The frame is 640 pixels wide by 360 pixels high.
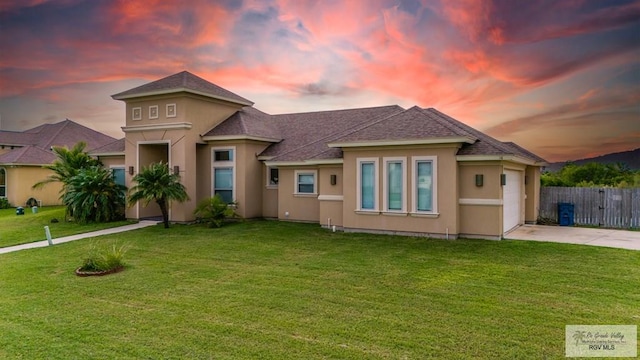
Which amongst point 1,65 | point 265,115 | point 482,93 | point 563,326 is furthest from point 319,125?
point 1,65

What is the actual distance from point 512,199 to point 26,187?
28.7 metres

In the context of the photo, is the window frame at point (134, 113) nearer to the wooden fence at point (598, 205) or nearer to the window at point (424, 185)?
the window at point (424, 185)

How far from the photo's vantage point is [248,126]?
17.5 metres

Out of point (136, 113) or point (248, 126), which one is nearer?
point (136, 113)

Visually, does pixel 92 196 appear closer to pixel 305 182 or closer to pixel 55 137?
pixel 305 182

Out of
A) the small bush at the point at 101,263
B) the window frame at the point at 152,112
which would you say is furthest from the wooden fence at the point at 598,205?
the window frame at the point at 152,112

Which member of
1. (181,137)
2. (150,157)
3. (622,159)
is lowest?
(150,157)

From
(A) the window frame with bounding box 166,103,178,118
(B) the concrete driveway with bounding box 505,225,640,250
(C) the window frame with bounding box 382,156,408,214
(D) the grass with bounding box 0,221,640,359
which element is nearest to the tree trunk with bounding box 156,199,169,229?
(A) the window frame with bounding box 166,103,178,118

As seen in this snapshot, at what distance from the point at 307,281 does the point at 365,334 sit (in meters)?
2.70

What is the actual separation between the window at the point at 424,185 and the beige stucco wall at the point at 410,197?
0.42ft

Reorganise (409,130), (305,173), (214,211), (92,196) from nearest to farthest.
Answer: (409,130) → (214,211) → (305,173) → (92,196)

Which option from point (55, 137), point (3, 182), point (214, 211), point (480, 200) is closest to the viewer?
point (480, 200)

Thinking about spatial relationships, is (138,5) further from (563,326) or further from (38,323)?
(563,326)

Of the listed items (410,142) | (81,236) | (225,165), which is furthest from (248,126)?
(410,142)
